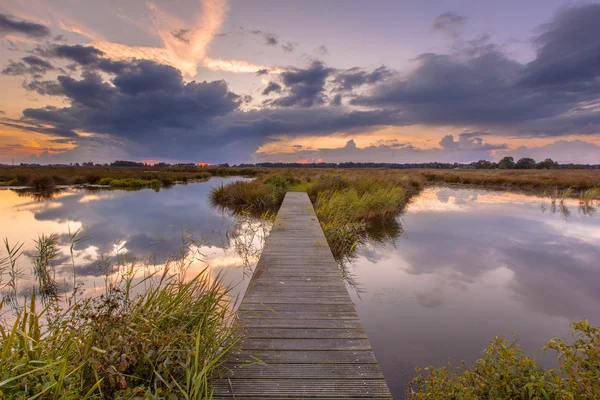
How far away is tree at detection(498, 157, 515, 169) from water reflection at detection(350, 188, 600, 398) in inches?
2854

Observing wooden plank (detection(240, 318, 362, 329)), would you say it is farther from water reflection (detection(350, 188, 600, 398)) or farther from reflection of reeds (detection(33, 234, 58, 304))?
reflection of reeds (detection(33, 234, 58, 304))

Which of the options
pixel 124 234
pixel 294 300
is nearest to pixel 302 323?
pixel 294 300

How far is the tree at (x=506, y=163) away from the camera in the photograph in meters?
70.8

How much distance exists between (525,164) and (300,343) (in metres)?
89.0

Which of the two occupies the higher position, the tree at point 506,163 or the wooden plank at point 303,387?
the tree at point 506,163

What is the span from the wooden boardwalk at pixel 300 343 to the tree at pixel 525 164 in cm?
8595

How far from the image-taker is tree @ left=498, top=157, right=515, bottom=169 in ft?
232

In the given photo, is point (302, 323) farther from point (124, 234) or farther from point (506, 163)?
point (506, 163)

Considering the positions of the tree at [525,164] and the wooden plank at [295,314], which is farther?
the tree at [525,164]

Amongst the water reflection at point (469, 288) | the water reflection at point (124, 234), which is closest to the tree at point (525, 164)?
the water reflection at point (469, 288)

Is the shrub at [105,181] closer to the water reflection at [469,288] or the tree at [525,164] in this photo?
the water reflection at [469,288]

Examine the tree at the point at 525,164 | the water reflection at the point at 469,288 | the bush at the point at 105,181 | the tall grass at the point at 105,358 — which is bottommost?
the water reflection at the point at 469,288

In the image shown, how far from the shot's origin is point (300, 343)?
284 centimetres

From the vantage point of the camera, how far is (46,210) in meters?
13.9
